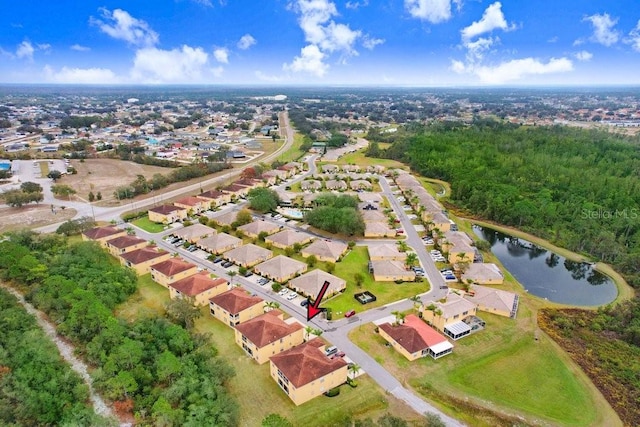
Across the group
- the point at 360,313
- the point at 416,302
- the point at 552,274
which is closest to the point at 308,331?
the point at 360,313

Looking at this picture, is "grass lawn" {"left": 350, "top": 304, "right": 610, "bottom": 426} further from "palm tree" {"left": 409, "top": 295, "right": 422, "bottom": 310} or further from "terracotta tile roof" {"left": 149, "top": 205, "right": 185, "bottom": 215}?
"terracotta tile roof" {"left": 149, "top": 205, "right": 185, "bottom": 215}

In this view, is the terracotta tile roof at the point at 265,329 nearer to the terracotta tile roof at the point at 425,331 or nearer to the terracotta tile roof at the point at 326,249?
the terracotta tile roof at the point at 425,331

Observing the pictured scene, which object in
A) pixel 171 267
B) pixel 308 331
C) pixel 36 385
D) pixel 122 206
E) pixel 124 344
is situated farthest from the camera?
pixel 122 206

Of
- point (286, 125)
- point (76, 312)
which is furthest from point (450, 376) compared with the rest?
point (286, 125)

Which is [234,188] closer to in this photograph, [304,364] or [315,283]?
[315,283]

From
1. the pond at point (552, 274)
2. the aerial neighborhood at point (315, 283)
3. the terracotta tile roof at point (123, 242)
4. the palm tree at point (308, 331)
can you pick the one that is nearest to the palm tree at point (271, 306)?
the aerial neighborhood at point (315, 283)

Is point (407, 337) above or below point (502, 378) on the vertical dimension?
above
